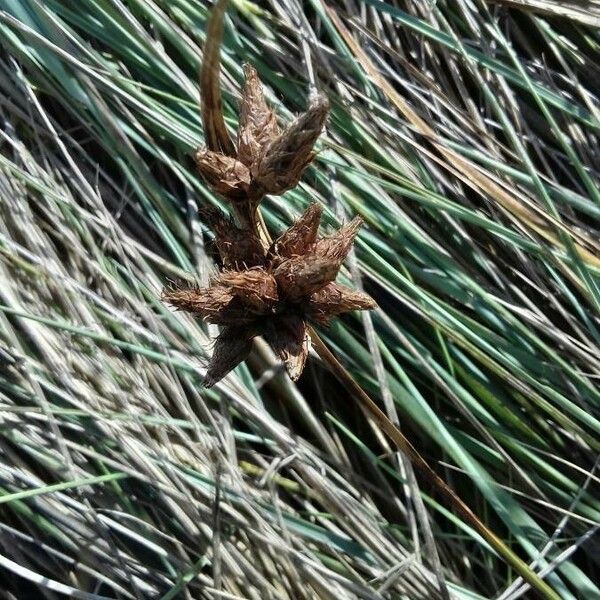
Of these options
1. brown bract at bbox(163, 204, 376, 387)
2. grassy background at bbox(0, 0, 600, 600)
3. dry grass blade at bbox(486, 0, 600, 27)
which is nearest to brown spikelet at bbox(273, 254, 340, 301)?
brown bract at bbox(163, 204, 376, 387)

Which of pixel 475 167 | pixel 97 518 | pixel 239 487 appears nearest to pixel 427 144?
pixel 475 167

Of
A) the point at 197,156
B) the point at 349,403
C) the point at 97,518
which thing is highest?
the point at 197,156

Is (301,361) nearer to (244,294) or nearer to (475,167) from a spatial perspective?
(244,294)

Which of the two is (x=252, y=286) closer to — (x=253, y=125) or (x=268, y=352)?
(x=253, y=125)

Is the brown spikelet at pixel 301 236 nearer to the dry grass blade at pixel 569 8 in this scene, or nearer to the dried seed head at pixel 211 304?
the dried seed head at pixel 211 304

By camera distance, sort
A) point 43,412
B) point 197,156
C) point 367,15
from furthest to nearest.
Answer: point 367,15, point 43,412, point 197,156

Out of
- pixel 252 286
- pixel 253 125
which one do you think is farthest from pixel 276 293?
pixel 253 125

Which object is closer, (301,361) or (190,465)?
(301,361)

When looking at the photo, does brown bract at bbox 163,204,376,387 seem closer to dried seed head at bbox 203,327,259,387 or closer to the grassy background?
dried seed head at bbox 203,327,259,387
